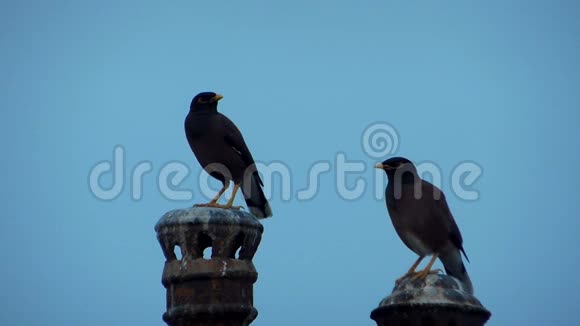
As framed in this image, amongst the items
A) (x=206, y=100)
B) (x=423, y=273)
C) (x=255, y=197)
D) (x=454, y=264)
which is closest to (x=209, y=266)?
(x=423, y=273)

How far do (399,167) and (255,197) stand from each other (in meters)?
1.62

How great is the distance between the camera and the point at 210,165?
41.8 ft

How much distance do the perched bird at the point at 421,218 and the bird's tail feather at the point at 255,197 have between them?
1345 mm

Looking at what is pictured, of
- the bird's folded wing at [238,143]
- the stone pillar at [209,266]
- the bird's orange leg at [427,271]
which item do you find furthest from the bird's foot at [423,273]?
the bird's folded wing at [238,143]

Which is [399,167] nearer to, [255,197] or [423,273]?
[255,197]

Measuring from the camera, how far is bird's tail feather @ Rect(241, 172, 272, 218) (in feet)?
41.2

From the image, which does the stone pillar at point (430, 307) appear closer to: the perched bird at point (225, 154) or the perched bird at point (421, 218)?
the perched bird at point (421, 218)

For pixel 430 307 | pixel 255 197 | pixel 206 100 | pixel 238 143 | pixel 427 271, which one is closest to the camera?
pixel 430 307

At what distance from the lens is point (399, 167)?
1198 centimetres

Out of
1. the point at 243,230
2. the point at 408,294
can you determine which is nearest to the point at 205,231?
the point at 243,230

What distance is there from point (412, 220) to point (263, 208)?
1731 millimetres

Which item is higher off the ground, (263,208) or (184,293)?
(263,208)

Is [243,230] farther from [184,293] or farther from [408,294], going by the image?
[408,294]

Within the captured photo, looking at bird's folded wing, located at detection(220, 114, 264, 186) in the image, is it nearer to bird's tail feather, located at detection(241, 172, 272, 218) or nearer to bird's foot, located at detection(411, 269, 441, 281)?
bird's tail feather, located at detection(241, 172, 272, 218)
